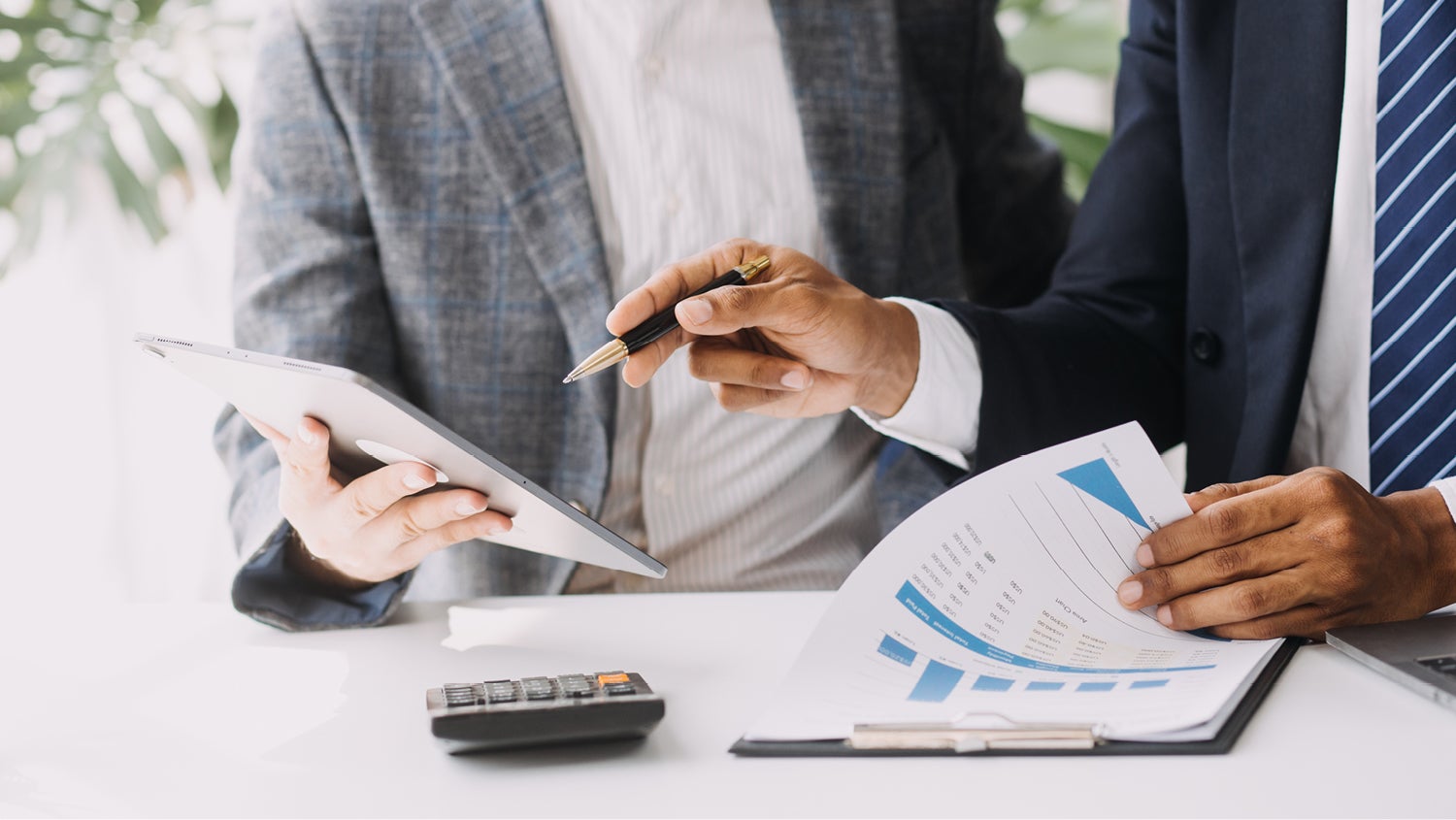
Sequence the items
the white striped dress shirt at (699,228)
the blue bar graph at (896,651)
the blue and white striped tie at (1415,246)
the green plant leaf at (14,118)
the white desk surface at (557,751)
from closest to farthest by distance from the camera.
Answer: the white desk surface at (557,751) → the blue bar graph at (896,651) → the blue and white striped tie at (1415,246) → the white striped dress shirt at (699,228) → the green plant leaf at (14,118)

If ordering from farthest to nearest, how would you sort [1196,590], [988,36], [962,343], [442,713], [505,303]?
[988,36]
[505,303]
[962,343]
[1196,590]
[442,713]

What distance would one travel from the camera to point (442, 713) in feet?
1.88

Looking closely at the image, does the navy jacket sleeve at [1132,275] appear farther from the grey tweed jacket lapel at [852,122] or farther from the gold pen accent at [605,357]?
the gold pen accent at [605,357]

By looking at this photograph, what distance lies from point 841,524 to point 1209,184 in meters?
0.49

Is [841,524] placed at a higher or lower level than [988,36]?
lower

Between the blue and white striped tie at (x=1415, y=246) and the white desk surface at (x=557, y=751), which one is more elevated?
the blue and white striped tie at (x=1415, y=246)

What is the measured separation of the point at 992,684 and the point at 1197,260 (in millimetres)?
612

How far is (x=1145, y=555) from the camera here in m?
0.70

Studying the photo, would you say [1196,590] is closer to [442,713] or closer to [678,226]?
[442,713]

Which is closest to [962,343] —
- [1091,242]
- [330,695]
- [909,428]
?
[909,428]

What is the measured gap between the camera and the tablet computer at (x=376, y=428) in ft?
2.11

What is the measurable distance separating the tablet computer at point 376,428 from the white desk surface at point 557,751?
0.08 meters

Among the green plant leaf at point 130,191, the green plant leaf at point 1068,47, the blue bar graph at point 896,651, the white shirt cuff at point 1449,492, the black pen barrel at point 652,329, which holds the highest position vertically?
the green plant leaf at point 1068,47

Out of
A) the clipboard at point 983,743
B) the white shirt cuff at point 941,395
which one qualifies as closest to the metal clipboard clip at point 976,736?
the clipboard at point 983,743
